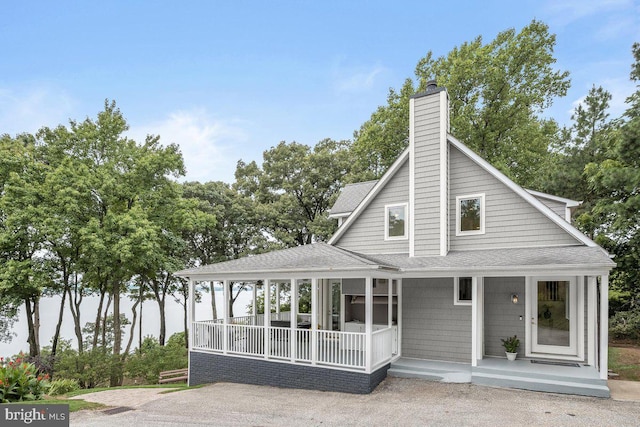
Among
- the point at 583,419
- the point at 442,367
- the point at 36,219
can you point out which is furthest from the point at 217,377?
the point at 36,219

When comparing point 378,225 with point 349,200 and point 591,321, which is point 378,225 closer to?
point 349,200

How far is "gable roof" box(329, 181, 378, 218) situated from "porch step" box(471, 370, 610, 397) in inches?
285

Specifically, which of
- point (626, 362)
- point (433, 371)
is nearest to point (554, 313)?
point (433, 371)

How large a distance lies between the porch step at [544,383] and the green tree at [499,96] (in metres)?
13.5

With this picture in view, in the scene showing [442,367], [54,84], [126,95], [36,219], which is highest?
[54,84]

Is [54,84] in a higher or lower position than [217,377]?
higher

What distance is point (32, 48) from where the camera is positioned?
65.7 feet

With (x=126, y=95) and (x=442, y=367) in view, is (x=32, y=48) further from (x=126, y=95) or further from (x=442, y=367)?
(x=442, y=367)

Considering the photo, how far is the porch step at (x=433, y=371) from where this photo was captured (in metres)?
9.16

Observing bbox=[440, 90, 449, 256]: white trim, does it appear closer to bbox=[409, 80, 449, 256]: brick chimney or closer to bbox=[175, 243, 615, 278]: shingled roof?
bbox=[409, 80, 449, 256]: brick chimney

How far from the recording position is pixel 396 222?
39.7 ft

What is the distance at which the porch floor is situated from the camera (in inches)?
315

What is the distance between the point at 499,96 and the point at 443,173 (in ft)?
44.0

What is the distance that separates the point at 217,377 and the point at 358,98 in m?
22.0
